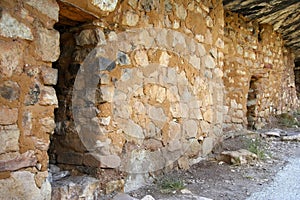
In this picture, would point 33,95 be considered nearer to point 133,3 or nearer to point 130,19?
point 130,19

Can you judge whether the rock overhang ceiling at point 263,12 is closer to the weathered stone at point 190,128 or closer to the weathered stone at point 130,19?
the weathered stone at point 130,19

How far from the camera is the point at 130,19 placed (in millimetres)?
2496

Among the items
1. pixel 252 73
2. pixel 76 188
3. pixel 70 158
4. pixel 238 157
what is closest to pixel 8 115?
pixel 76 188

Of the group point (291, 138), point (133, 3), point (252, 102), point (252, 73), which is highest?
point (133, 3)

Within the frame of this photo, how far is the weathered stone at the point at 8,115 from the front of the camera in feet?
5.05

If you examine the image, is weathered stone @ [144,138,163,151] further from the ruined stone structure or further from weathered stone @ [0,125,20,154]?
weathered stone @ [0,125,20,154]

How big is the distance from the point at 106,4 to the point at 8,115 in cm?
104

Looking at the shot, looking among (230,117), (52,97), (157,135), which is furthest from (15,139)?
(230,117)

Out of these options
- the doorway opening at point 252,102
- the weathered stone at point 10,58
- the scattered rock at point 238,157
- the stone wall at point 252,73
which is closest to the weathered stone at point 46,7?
the weathered stone at point 10,58

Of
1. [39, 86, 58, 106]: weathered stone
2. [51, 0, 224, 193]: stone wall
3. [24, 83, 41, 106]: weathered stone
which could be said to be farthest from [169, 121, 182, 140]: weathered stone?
[24, 83, 41, 106]: weathered stone

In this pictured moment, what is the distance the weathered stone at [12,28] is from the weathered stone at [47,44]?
7 centimetres

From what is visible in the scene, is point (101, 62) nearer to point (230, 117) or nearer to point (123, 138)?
point (123, 138)

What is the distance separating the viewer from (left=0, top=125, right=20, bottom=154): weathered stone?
5.06 ft

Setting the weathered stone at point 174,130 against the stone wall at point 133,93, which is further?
the weathered stone at point 174,130
